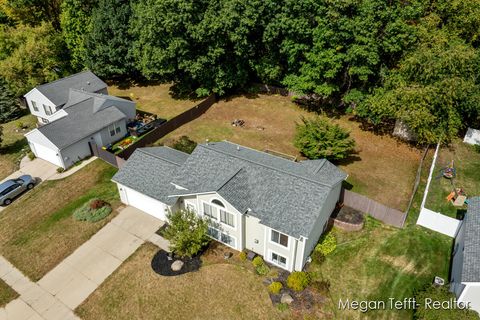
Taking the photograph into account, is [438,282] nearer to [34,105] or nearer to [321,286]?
[321,286]

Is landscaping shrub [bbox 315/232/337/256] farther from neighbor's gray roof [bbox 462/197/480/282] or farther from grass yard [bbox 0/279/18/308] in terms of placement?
grass yard [bbox 0/279/18/308]

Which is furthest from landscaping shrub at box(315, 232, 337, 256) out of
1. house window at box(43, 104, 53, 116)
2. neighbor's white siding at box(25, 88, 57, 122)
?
house window at box(43, 104, 53, 116)

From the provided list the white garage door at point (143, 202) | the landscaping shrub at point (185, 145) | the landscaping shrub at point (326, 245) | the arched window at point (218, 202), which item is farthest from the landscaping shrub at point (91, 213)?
the landscaping shrub at point (326, 245)

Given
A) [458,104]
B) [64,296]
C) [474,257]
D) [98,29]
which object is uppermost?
[98,29]

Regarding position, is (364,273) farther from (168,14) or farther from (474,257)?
(168,14)

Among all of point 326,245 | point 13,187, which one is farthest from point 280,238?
point 13,187

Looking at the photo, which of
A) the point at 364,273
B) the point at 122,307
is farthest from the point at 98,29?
the point at 364,273

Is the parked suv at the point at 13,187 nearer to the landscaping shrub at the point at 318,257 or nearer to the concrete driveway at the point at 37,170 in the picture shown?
the concrete driveway at the point at 37,170
